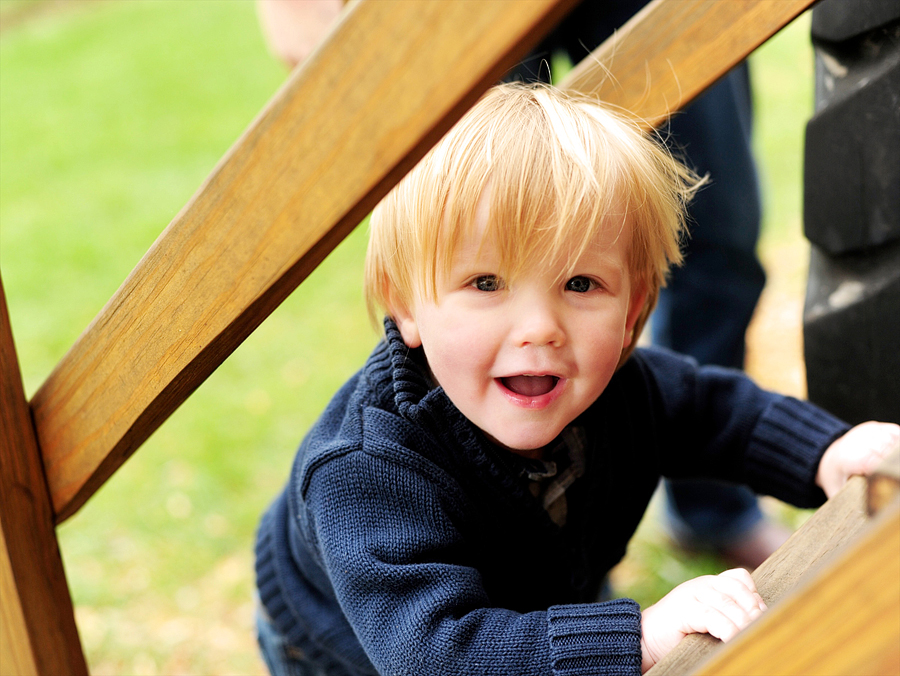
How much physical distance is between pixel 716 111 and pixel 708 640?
3.72 feet

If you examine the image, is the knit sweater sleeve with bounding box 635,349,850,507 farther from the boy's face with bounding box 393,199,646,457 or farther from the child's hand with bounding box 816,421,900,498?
the boy's face with bounding box 393,199,646,457

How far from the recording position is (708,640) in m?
0.81

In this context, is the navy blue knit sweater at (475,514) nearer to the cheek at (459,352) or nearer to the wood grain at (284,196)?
the cheek at (459,352)

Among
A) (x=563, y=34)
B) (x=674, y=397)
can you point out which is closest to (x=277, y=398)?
(x=563, y=34)

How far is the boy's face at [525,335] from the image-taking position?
917 mm

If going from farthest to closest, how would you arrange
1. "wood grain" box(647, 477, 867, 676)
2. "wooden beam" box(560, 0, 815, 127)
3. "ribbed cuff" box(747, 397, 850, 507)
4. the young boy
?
"ribbed cuff" box(747, 397, 850, 507), "wooden beam" box(560, 0, 815, 127), the young boy, "wood grain" box(647, 477, 867, 676)

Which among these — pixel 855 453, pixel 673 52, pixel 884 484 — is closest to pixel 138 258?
pixel 673 52

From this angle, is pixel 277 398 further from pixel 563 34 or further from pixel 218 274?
pixel 218 274

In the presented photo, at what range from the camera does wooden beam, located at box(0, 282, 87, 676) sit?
0.92 metres

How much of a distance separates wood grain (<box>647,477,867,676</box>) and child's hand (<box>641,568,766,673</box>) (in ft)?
0.04

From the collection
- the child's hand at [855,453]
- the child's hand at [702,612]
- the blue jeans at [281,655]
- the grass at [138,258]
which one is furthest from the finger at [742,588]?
the grass at [138,258]

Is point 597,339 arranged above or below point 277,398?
above

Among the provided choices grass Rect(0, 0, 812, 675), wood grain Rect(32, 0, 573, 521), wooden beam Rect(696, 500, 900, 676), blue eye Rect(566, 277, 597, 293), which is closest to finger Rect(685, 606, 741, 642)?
wooden beam Rect(696, 500, 900, 676)

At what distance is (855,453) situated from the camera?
1.12m
